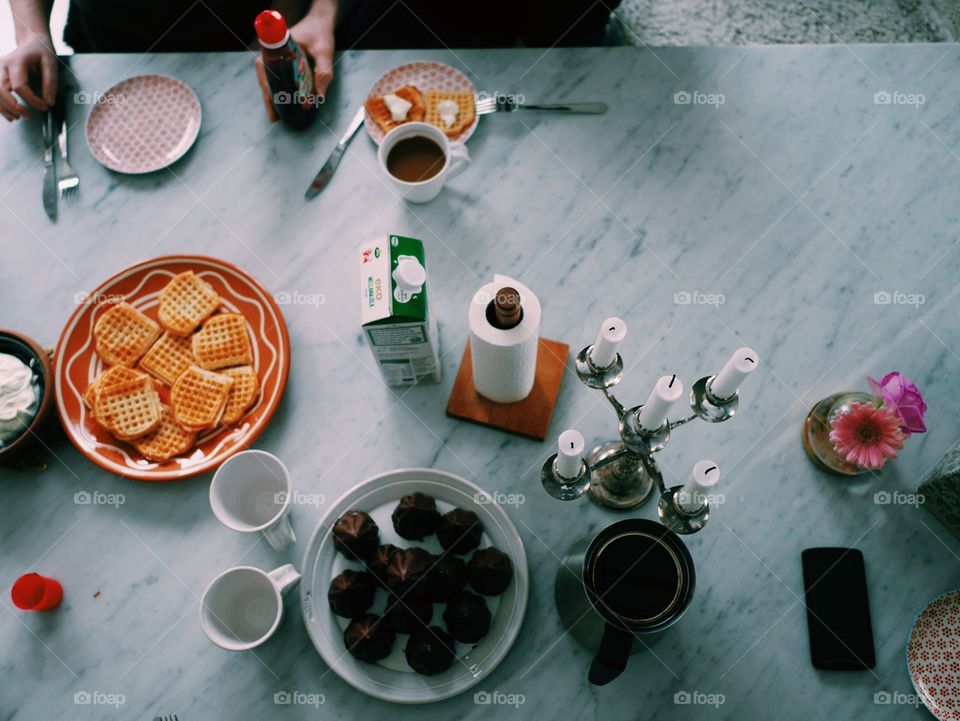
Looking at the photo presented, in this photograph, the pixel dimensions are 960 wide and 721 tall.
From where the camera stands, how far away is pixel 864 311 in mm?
1268

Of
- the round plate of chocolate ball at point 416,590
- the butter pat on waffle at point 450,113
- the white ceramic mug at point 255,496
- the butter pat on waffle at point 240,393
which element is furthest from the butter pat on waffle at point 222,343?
the butter pat on waffle at point 450,113

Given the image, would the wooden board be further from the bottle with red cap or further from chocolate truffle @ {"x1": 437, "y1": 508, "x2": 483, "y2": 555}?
the bottle with red cap

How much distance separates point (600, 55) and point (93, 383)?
3.77 feet

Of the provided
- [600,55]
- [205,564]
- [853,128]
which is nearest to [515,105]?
[600,55]

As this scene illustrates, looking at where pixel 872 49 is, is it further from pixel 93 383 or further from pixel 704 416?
pixel 93 383

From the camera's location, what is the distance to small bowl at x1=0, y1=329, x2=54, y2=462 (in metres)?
1.14

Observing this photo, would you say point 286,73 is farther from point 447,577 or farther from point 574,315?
point 447,577

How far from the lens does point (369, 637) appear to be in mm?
1032

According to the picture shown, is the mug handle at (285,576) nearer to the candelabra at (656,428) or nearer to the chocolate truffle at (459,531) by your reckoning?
the chocolate truffle at (459,531)

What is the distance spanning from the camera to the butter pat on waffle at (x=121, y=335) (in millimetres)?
1206

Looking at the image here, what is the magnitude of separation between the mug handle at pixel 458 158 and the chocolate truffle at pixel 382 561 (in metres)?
0.67

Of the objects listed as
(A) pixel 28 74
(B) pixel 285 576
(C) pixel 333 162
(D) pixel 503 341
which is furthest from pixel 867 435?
(A) pixel 28 74

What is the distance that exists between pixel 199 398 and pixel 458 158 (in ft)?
2.02

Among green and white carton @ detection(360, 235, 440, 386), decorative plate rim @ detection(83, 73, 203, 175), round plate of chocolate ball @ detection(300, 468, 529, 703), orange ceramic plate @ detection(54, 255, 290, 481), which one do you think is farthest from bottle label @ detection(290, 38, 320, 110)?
round plate of chocolate ball @ detection(300, 468, 529, 703)
